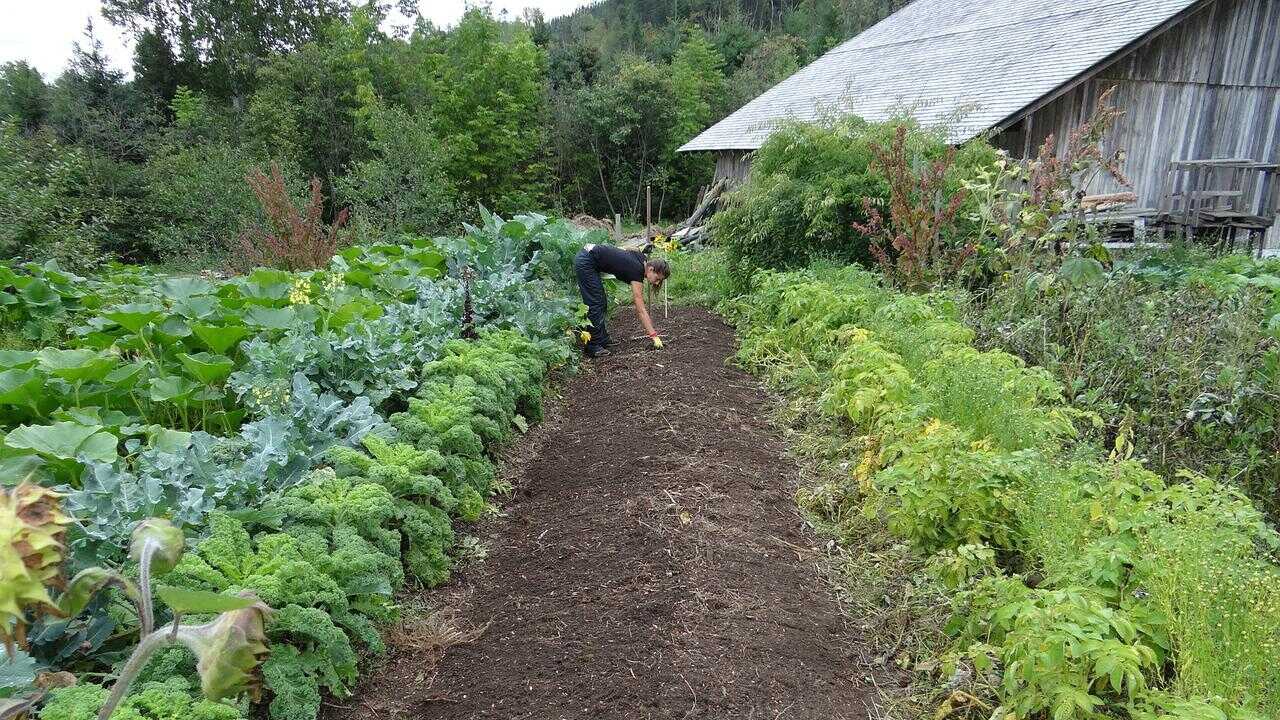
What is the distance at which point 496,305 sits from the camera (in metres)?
6.71

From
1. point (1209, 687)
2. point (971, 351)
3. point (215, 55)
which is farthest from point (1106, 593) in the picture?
point (215, 55)

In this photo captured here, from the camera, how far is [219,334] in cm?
419

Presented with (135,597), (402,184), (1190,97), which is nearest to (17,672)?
(135,597)

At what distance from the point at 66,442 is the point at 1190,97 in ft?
48.6

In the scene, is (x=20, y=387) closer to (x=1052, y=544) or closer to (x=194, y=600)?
(x=194, y=600)

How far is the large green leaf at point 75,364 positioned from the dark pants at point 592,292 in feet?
14.2

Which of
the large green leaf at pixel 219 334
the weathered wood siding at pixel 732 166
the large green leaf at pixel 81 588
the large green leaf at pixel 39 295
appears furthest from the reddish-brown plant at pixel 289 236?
the weathered wood siding at pixel 732 166

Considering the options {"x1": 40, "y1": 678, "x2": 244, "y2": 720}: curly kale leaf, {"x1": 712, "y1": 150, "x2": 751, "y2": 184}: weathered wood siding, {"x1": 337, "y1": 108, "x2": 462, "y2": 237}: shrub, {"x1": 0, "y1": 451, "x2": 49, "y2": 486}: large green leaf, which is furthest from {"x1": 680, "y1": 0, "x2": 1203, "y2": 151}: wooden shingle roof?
{"x1": 40, "y1": 678, "x2": 244, "y2": 720}: curly kale leaf

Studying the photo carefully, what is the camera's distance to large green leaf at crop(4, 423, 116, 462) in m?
2.79

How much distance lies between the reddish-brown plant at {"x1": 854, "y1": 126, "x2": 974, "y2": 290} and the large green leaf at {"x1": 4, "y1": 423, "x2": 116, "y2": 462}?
630 cm

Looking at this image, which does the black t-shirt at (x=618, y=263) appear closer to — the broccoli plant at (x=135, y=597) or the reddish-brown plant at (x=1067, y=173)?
the reddish-brown plant at (x=1067, y=173)

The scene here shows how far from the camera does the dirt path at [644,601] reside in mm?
2873

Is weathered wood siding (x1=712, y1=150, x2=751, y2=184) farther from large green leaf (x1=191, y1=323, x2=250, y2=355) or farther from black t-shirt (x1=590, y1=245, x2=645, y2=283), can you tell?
large green leaf (x1=191, y1=323, x2=250, y2=355)

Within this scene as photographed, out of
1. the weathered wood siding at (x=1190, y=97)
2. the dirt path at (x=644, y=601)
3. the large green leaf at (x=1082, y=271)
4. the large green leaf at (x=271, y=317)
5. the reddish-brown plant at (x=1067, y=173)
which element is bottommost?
the dirt path at (x=644, y=601)
